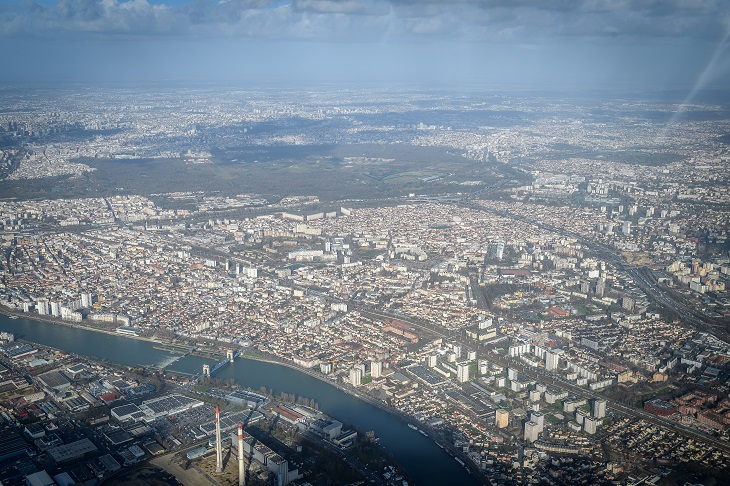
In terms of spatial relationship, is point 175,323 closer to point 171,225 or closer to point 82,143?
point 171,225

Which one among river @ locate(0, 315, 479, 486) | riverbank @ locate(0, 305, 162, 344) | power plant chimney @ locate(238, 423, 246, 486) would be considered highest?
power plant chimney @ locate(238, 423, 246, 486)

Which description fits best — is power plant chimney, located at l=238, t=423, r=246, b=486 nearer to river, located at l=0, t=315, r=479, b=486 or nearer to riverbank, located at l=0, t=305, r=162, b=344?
river, located at l=0, t=315, r=479, b=486

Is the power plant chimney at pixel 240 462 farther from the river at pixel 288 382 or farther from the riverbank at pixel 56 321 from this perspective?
the riverbank at pixel 56 321

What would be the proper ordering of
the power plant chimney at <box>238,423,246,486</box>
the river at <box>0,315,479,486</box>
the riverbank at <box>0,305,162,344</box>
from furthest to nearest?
1. the riverbank at <box>0,305,162,344</box>
2. the river at <box>0,315,479,486</box>
3. the power plant chimney at <box>238,423,246,486</box>

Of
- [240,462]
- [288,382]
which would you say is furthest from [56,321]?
[240,462]

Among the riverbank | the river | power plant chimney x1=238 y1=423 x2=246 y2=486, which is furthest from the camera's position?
the riverbank

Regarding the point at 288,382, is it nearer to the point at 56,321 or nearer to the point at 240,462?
the point at 240,462

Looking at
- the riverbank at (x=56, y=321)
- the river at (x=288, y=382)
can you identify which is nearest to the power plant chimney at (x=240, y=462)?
the river at (x=288, y=382)

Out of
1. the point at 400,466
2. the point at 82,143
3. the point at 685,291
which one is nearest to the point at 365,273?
the point at 685,291

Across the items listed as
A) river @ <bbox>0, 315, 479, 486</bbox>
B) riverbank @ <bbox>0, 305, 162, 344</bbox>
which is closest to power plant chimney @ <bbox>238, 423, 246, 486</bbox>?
river @ <bbox>0, 315, 479, 486</bbox>
